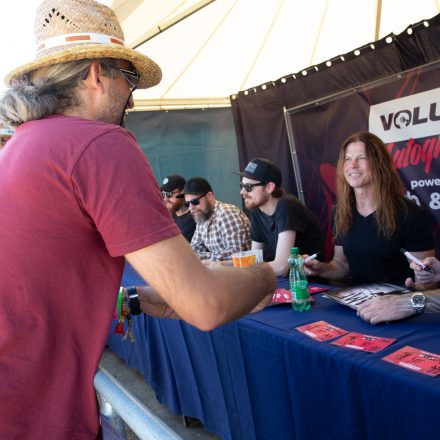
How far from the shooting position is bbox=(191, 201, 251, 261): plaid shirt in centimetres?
356

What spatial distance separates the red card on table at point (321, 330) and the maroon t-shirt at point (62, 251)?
951 mm

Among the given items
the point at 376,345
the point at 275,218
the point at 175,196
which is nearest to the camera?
the point at 376,345

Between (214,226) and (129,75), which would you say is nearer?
(129,75)

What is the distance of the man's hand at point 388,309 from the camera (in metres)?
1.58

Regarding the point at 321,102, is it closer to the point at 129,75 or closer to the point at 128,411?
the point at 129,75

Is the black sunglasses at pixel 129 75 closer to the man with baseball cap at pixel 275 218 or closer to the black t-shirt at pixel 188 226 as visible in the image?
the man with baseball cap at pixel 275 218

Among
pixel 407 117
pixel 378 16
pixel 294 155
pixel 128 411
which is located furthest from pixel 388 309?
pixel 294 155

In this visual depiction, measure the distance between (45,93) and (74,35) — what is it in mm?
173

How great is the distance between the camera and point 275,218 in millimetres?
3051

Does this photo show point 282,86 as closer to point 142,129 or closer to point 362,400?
point 142,129

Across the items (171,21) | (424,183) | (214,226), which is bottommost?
(214,226)

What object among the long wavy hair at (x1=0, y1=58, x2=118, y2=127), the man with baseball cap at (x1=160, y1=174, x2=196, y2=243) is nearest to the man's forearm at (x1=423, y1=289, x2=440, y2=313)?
the long wavy hair at (x1=0, y1=58, x2=118, y2=127)

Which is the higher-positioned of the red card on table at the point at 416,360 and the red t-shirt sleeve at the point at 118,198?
the red t-shirt sleeve at the point at 118,198

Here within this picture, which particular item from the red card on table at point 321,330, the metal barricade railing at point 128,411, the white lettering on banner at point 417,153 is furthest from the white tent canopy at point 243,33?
the metal barricade railing at point 128,411
